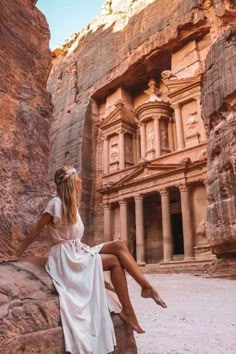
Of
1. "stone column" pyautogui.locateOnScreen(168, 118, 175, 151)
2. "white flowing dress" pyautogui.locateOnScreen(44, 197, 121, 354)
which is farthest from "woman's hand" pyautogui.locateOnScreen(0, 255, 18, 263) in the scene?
"stone column" pyautogui.locateOnScreen(168, 118, 175, 151)

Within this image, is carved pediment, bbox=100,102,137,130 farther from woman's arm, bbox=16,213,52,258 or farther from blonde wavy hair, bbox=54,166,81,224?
woman's arm, bbox=16,213,52,258

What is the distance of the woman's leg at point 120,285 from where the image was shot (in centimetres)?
208

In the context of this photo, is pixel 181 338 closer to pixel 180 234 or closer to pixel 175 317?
pixel 175 317

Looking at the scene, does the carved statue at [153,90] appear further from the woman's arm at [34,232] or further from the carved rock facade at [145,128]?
the woman's arm at [34,232]

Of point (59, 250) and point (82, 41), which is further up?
point (82, 41)

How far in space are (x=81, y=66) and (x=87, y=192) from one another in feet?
39.9

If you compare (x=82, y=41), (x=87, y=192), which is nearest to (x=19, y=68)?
(x=87, y=192)

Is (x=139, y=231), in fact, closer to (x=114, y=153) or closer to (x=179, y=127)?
(x=114, y=153)

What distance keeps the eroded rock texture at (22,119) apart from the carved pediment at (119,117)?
18.6 m

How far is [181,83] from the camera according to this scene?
749 inches

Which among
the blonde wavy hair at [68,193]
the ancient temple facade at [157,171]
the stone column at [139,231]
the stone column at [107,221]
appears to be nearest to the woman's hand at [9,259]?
the blonde wavy hair at [68,193]

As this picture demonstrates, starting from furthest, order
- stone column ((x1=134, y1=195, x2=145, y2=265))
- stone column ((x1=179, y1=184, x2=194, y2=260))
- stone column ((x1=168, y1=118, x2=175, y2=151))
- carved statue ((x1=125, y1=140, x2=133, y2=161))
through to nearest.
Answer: carved statue ((x1=125, y1=140, x2=133, y2=161)), stone column ((x1=168, y1=118, x2=175, y2=151)), stone column ((x1=134, y1=195, x2=145, y2=265)), stone column ((x1=179, y1=184, x2=194, y2=260))

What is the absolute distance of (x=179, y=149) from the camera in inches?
705

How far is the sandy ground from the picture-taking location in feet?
8.56
